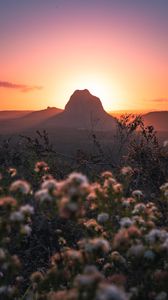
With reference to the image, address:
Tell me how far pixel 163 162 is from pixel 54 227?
16.0 ft

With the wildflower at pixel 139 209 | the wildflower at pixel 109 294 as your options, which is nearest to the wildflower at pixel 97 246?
the wildflower at pixel 109 294

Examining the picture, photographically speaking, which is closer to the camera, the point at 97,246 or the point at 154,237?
the point at 97,246

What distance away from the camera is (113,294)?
15.2ft

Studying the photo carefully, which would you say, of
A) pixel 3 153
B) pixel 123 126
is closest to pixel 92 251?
pixel 3 153

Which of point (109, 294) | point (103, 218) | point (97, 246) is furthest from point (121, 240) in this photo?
point (109, 294)

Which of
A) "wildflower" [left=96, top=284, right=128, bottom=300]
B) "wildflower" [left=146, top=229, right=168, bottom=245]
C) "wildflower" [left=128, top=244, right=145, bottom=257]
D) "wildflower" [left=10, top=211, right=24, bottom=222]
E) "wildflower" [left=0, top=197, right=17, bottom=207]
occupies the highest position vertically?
"wildflower" [left=0, top=197, right=17, bottom=207]

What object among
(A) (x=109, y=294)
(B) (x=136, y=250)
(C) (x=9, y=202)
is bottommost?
(B) (x=136, y=250)

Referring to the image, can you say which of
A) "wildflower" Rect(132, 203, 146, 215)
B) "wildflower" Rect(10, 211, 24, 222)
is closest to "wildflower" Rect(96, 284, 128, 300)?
"wildflower" Rect(10, 211, 24, 222)

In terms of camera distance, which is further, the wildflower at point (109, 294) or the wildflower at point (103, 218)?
the wildflower at point (103, 218)

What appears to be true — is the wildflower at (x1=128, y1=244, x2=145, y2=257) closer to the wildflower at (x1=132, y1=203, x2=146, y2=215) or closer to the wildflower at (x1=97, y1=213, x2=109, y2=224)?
the wildflower at (x1=97, y1=213, x2=109, y2=224)

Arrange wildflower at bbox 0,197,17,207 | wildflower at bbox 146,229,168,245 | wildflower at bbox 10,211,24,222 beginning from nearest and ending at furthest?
wildflower at bbox 10,211,24,222
wildflower at bbox 0,197,17,207
wildflower at bbox 146,229,168,245

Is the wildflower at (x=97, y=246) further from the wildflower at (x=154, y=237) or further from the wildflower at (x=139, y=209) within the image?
the wildflower at (x=139, y=209)

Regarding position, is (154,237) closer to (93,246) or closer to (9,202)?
(93,246)

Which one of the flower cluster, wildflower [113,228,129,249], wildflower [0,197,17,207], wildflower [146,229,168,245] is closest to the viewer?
the flower cluster
